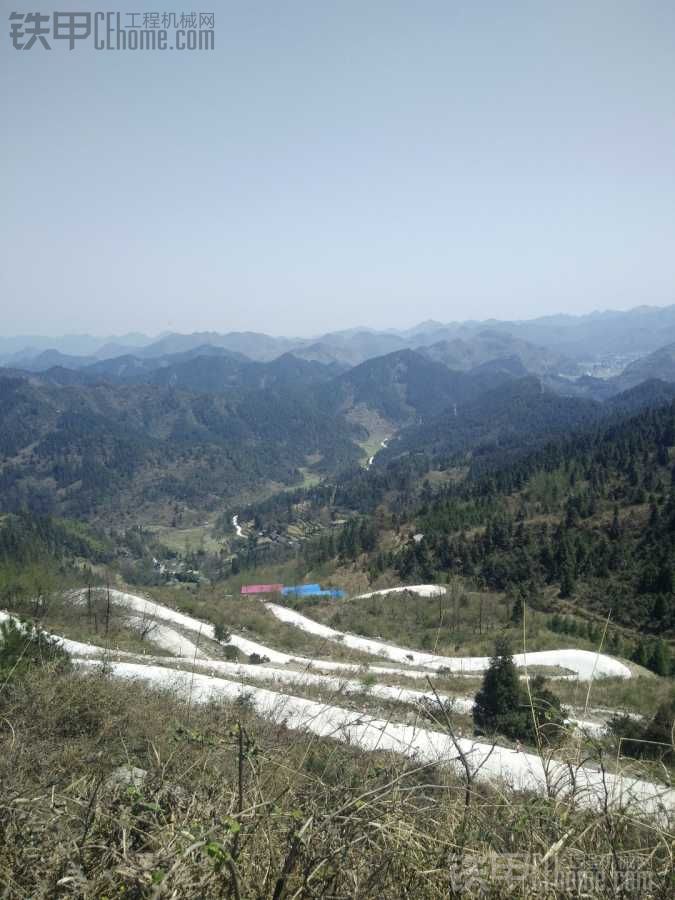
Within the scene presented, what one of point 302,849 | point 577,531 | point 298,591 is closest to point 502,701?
point 302,849

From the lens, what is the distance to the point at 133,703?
5.46 metres

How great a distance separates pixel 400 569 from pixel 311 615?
73.3 ft

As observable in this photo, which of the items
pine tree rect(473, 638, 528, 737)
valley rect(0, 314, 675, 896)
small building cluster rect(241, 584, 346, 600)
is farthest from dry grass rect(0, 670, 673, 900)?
small building cluster rect(241, 584, 346, 600)

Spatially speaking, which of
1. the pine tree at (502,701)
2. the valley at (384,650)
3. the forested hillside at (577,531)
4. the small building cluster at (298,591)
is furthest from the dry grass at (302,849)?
the small building cluster at (298,591)

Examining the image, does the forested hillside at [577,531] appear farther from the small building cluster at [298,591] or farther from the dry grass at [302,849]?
the dry grass at [302,849]

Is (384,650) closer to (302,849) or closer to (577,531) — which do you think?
(302,849)

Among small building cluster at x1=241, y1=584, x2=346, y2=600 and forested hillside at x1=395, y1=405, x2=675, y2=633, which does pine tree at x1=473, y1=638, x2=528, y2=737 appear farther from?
small building cluster at x1=241, y1=584, x2=346, y2=600

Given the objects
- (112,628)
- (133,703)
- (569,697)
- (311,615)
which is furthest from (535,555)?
(133,703)

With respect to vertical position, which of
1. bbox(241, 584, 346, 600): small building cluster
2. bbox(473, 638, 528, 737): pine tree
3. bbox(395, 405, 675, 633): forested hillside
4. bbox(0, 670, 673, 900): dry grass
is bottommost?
bbox(241, 584, 346, 600): small building cluster

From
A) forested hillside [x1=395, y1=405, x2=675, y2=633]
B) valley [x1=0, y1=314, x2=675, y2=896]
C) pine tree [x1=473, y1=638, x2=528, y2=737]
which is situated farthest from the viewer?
forested hillside [x1=395, y1=405, x2=675, y2=633]

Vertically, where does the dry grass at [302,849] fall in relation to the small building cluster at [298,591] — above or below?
above

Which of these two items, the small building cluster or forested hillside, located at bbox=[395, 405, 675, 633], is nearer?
forested hillside, located at bbox=[395, 405, 675, 633]

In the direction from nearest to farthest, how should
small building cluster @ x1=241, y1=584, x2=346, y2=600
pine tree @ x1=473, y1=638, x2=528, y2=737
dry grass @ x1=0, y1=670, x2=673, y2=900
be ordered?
dry grass @ x1=0, y1=670, x2=673, y2=900, pine tree @ x1=473, y1=638, x2=528, y2=737, small building cluster @ x1=241, y1=584, x2=346, y2=600

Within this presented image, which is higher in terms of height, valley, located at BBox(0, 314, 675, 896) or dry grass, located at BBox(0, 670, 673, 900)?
dry grass, located at BBox(0, 670, 673, 900)
